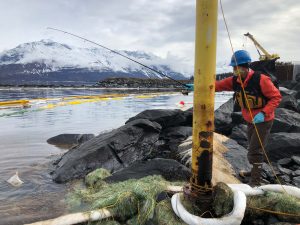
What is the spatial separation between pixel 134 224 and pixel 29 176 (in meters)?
4.13

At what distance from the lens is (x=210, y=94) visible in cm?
392

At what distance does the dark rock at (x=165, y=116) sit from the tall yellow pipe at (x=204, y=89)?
6.27 meters

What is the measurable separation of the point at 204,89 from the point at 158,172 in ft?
8.62

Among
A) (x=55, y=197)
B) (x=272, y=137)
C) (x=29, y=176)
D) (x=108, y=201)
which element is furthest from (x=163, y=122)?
(x=108, y=201)

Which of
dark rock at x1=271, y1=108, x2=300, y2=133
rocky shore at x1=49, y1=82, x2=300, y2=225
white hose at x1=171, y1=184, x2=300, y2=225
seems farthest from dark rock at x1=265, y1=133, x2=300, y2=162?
white hose at x1=171, y1=184, x2=300, y2=225

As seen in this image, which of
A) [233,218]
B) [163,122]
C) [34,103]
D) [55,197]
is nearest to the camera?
[233,218]

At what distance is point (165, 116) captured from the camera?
10.6 m

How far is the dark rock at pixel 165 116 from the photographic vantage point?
1048cm

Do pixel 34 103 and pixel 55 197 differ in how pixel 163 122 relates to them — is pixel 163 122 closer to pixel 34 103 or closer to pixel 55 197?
pixel 55 197

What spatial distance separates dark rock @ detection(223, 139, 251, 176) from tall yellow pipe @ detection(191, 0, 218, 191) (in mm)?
2814

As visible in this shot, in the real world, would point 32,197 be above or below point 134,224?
below

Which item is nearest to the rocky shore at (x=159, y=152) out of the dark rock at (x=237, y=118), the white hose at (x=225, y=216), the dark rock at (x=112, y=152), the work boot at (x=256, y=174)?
the dark rock at (x=112, y=152)

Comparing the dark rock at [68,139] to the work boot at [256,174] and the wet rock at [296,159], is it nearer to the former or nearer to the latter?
the wet rock at [296,159]

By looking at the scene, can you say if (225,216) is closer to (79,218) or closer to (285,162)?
(79,218)
